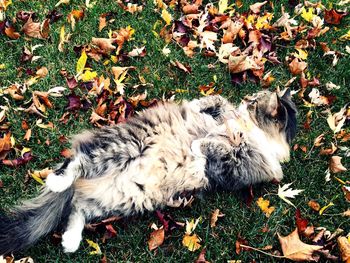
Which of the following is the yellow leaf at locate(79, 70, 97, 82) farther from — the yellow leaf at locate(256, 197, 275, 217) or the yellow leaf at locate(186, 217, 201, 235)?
the yellow leaf at locate(256, 197, 275, 217)

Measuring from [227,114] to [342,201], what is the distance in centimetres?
129

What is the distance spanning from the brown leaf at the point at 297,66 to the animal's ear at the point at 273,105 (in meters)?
0.91

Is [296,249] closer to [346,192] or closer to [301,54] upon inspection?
[346,192]

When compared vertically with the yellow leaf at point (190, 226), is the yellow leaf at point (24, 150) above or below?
above

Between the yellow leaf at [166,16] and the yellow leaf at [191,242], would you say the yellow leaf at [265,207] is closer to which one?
the yellow leaf at [191,242]

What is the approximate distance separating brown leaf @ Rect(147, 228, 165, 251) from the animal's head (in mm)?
1340

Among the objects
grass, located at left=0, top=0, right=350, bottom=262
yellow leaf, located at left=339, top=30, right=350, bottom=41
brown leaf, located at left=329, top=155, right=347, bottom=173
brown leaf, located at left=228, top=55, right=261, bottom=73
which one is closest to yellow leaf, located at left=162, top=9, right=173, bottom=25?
grass, located at left=0, top=0, right=350, bottom=262

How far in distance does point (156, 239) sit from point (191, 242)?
0.95ft

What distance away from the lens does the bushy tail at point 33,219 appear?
9.02 feet

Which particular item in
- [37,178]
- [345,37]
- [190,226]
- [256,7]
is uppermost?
[256,7]

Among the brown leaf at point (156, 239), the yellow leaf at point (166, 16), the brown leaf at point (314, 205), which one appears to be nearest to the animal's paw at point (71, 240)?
the brown leaf at point (156, 239)

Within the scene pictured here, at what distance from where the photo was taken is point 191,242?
3.14m

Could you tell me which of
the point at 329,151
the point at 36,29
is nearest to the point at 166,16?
the point at 36,29

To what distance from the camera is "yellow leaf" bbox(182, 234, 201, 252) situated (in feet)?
10.3
